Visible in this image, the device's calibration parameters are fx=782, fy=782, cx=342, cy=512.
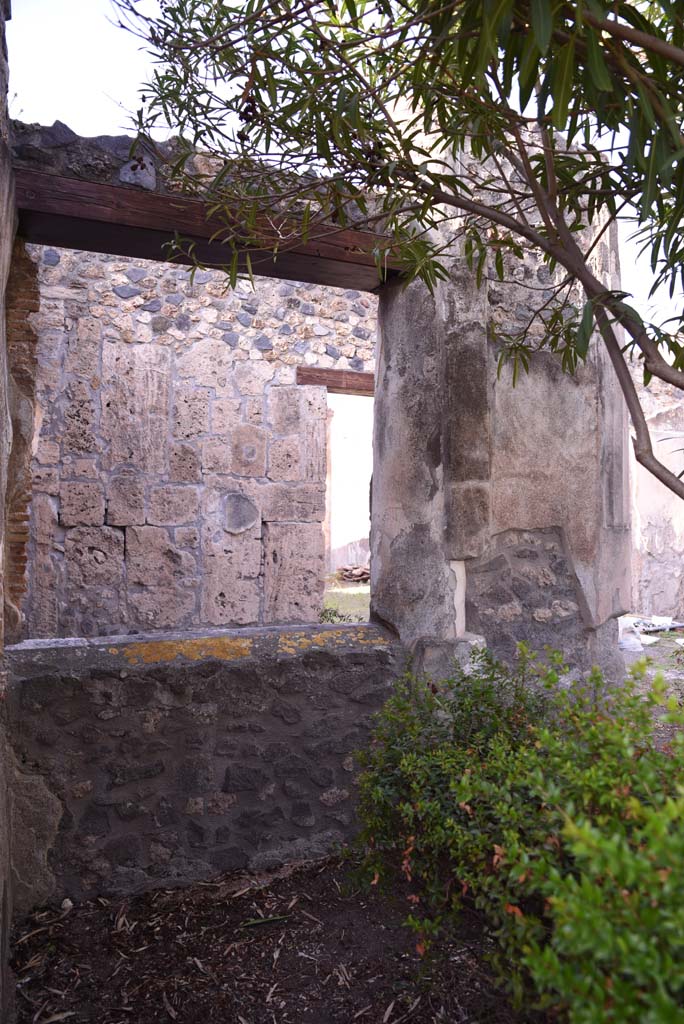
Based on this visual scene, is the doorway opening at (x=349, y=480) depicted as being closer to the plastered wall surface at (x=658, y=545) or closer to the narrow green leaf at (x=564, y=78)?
the plastered wall surface at (x=658, y=545)

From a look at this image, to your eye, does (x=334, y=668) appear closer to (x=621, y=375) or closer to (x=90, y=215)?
(x=621, y=375)

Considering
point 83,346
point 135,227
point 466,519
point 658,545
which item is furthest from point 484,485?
point 658,545

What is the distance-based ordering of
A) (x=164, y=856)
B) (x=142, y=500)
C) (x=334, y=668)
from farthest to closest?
(x=142, y=500)
(x=334, y=668)
(x=164, y=856)

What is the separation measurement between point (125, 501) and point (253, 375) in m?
1.28

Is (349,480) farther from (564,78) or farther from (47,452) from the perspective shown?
(564,78)

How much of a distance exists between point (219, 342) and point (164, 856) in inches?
141

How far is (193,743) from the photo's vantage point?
2.76 metres

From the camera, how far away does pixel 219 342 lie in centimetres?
541

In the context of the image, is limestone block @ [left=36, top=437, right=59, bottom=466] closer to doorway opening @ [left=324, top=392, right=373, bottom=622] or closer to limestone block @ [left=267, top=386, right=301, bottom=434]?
limestone block @ [left=267, top=386, right=301, bottom=434]

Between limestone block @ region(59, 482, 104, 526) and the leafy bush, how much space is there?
3449 mm

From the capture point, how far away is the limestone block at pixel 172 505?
5.11 m

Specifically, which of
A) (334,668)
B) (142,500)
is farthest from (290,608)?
(334,668)

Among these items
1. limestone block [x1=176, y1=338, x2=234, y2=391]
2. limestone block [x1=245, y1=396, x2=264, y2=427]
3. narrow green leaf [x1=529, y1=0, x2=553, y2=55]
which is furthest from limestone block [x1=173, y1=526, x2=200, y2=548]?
narrow green leaf [x1=529, y1=0, x2=553, y2=55]

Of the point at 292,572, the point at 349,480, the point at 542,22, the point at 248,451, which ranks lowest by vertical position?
the point at 292,572
